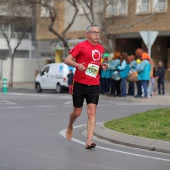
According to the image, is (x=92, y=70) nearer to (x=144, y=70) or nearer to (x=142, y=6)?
(x=144, y=70)

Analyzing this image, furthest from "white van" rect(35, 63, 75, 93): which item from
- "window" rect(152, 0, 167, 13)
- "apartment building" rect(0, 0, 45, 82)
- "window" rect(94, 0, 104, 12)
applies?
"window" rect(152, 0, 167, 13)

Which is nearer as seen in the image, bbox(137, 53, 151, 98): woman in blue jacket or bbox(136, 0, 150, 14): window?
bbox(137, 53, 151, 98): woman in blue jacket

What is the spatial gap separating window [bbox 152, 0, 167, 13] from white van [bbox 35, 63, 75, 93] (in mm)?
6860

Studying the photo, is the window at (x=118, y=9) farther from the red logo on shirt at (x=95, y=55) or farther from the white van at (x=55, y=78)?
the red logo on shirt at (x=95, y=55)

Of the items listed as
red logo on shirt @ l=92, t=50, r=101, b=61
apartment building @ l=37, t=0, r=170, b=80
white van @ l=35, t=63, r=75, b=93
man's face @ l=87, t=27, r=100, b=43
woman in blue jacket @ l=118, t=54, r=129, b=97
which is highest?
apartment building @ l=37, t=0, r=170, b=80

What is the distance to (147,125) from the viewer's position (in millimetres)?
13398

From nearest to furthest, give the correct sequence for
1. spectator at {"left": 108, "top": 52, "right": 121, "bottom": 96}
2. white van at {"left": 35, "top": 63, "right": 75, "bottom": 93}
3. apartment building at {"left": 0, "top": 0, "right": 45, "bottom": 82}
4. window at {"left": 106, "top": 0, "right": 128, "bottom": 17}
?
spectator at {"left": 108, "top": 52, "right": 121, "bottom": 96} < white van at {"left": 35, "top": 63, "right": 75, "bottom": 93} < window at {"left": 106, "top": 0, "right": 128, "bottom": 17} < apartment building at {"left": 0, "top": 0, "right": 45, "bottom": 82}

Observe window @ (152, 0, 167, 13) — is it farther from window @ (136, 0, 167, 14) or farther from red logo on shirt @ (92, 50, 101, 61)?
red logo on shirt @ (92, 50, 101, 61)

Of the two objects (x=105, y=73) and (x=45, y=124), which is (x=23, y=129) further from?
(x=105, y=73)

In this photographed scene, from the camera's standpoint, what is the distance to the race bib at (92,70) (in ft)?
35.4

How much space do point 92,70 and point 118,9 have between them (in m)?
28.9

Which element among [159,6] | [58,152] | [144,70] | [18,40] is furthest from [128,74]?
[18,40]

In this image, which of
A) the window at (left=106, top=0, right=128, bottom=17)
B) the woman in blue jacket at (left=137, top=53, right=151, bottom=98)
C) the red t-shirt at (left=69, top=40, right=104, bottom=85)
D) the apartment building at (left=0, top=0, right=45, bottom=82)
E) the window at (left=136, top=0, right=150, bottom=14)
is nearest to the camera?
the red t-shirt at (left=69, top=40, right=104, bottom=85)

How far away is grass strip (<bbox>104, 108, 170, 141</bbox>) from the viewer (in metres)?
12.1
